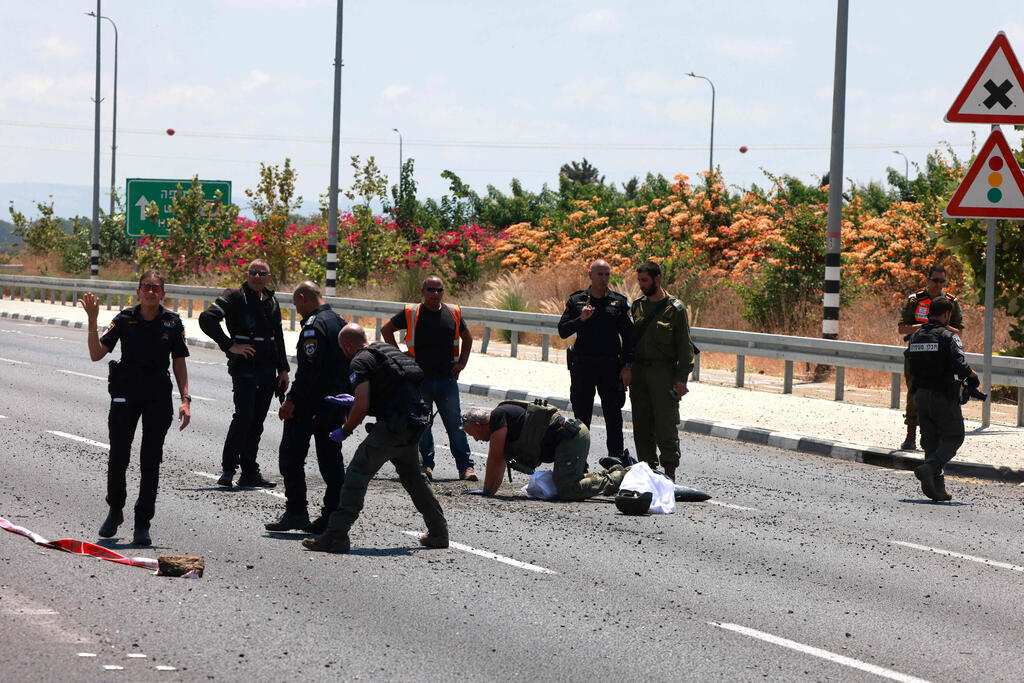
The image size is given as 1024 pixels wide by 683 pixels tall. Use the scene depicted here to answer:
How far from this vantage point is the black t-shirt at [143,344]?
8539mm

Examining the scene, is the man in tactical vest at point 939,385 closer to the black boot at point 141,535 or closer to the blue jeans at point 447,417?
the blue jeans at point 447,417

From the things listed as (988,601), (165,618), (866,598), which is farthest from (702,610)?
(165,618)

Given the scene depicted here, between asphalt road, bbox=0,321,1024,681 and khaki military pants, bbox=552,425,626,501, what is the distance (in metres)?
0.17

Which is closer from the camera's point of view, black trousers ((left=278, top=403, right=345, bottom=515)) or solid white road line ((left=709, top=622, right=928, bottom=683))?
solid white road line ((left=709, top=622, right=928, bottom=683))

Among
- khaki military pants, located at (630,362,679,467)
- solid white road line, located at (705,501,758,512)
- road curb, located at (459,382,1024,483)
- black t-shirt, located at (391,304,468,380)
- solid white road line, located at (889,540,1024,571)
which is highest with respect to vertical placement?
Answer: black t-shirt, located at (391,304,468,380)

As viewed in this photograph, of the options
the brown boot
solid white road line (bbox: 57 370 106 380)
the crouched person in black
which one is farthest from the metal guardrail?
the crouched person in black

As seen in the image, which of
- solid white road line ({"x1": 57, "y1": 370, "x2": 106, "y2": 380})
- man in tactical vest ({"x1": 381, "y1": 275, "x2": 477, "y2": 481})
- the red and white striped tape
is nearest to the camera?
the red and white striped tape

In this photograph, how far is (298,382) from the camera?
9.18 meters

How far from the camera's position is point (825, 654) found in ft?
21.3

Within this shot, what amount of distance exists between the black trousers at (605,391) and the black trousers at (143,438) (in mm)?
4025

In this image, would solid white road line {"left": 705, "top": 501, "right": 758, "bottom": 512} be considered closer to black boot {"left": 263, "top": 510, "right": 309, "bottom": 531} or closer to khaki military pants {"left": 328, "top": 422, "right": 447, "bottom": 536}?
khaki military pants {"left": 328, "top": 422, "right": 447, "bottom": 536}

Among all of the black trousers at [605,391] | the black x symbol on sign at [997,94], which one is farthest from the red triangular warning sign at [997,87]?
the black trousers at [605,391]

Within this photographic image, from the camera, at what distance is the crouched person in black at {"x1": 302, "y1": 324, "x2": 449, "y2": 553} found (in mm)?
8320

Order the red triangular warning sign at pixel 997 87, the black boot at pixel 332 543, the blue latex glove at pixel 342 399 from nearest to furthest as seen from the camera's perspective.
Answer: the black boot at pixel 332 543, the blue latex glove at pixel 342 399, the red triangular warning sign at pixel 997 87
